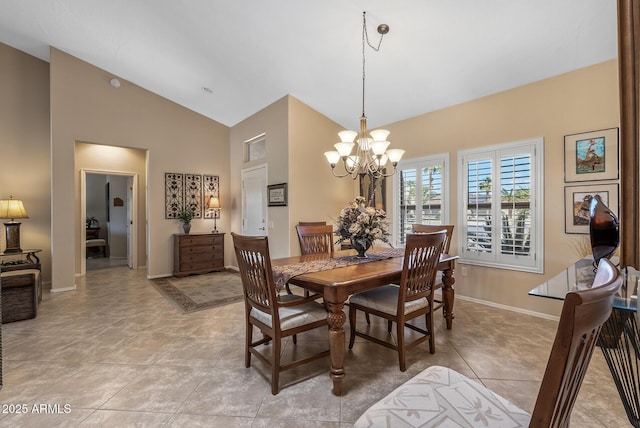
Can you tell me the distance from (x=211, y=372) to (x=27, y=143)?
5008mm

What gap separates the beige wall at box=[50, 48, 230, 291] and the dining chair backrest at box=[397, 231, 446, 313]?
4.94 metres

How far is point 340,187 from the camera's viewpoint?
5223 mm

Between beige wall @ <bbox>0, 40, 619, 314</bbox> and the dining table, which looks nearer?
the dining table

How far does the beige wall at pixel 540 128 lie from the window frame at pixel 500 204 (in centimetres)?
6

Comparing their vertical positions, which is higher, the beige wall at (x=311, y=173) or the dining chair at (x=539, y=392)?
the beige wall at (x=311, y=173)

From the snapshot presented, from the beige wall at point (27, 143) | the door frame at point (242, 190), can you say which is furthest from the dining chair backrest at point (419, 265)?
the beige wall at point (27, 143)

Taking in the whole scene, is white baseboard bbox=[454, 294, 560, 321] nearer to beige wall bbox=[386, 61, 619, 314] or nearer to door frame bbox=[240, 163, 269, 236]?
beige wall bbox=[386, 61, 619, 314]

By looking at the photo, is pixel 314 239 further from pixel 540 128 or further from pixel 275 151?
pixel 540 128

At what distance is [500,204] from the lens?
3551 mm

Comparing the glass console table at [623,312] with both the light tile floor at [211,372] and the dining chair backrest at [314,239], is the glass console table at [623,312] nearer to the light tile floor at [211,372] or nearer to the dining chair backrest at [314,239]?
the light tile floor at [211,372]

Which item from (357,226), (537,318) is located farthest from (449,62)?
(537,318)

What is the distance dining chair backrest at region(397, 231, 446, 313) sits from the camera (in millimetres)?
2109

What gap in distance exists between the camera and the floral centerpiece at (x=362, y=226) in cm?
260

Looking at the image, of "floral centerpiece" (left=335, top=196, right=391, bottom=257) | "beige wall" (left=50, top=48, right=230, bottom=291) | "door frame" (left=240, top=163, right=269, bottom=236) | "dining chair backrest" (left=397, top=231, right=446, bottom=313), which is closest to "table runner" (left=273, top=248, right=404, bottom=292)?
"floral centerpiece" (left=335, top=196, right=391, bottom=257)
